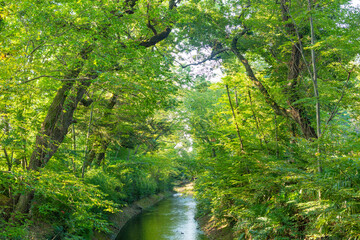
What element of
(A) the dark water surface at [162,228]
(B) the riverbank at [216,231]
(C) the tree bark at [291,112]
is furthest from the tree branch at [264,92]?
(A) the dark water surface at [162,228]

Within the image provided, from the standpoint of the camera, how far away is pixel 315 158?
4.96 meters

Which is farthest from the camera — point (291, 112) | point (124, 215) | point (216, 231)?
point (124, 215)

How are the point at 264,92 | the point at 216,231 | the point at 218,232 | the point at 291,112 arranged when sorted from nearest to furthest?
the point at 291,112 < the point at 264,92 < the point at 218,232 < the point at 216,231

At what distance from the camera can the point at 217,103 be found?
970 centimetres

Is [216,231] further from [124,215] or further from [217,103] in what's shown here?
[124,215]

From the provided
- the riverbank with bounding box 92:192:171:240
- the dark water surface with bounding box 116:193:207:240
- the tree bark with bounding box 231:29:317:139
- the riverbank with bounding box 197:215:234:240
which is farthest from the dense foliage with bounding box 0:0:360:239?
the dark water surface with bounding box 116:193:207:240

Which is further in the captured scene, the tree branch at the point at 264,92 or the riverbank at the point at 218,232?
the riverbank at the point at 218,232

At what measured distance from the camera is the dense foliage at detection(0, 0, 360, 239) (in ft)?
17.3

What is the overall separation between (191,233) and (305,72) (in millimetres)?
9757

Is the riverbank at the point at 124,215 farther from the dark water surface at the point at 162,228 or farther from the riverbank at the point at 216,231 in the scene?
the riverbank at the point at 216,231

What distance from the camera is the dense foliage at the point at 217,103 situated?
5.27 meters

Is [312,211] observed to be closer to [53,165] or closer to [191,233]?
[53,165]

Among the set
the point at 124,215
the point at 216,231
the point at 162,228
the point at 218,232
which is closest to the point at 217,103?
the point at 218,232

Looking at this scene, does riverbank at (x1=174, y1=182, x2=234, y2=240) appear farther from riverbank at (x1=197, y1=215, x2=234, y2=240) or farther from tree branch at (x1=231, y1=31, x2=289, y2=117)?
tree branch at (x1=231, y1=31, x2=289, y2=117)
